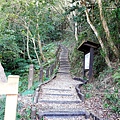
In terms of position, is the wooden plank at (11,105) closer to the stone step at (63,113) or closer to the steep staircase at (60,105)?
the steep staircase at (60,105)

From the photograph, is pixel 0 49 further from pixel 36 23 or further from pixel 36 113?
pixel 36 113

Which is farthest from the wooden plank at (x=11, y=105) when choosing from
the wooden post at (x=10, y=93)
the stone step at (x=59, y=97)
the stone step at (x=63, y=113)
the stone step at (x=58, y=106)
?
the stone step at (x=59, y=97)

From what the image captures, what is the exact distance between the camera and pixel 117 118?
4816mm

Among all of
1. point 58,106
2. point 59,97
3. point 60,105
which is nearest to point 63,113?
point 58,106

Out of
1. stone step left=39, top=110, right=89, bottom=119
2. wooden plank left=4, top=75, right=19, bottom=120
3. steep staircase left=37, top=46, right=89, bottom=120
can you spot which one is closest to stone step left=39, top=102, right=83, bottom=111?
steep staircase left=37, top=46, right=89, bottom=120

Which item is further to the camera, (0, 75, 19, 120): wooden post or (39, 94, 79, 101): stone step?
(39, 94, 79, 101): stone step

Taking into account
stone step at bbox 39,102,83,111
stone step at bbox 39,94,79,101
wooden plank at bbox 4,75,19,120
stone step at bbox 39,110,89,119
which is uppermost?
wooden plank at bbox 4,75,19,120

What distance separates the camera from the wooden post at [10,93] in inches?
111

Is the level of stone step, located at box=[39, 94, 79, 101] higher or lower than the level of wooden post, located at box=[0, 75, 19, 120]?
lower

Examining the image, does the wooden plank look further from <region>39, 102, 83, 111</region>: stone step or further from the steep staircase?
<region>39, 102, 83, 111</region>: stone step

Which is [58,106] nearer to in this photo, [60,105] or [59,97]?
Result: [60,105]

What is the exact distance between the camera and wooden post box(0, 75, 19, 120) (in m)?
2.82

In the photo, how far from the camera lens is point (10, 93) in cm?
284

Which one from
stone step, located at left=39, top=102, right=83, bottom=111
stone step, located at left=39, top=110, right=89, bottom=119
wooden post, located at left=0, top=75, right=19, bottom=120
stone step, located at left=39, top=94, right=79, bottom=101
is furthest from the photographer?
stone step, located at left=39, top=94, right=79, bottom=101
